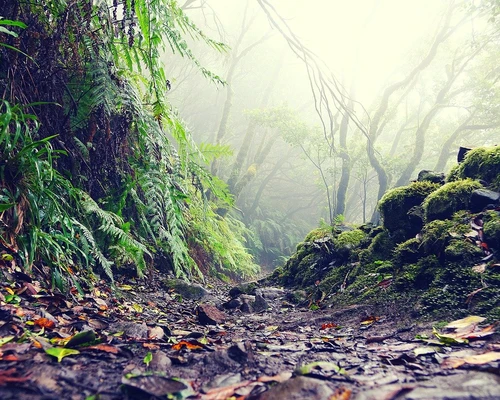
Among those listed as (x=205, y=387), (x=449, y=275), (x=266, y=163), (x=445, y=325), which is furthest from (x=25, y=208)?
(x=266, y=163)

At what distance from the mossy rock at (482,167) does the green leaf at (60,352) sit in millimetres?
3378

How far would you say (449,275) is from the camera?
217 centimetres

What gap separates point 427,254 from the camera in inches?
103

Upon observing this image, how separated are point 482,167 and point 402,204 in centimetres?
80

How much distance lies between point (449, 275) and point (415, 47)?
61.7 ft

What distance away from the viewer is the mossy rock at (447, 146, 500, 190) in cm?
307

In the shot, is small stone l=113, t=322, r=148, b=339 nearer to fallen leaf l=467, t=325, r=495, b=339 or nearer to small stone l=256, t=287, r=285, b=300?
fallen leaf l=467, t=325, r=495, b=339

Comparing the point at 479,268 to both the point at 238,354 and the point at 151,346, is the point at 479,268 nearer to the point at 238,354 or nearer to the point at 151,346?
the point at 238,354

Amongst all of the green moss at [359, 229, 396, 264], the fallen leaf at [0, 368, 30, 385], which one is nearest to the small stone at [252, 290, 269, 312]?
the green moss at [359, 229, 396, 264]

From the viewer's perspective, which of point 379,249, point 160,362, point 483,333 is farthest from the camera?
point 379,249

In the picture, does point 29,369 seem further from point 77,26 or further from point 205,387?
point 77,26

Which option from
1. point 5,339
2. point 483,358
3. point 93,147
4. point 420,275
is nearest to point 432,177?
point 420,275

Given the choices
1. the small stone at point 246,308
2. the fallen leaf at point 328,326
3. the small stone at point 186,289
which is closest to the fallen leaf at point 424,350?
the fallen leaf at point 328,326

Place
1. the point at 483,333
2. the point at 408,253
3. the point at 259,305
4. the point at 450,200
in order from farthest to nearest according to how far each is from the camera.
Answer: the point at 259,305 < the point at 450,200 < the point at 408,253 < the point at 483,333
